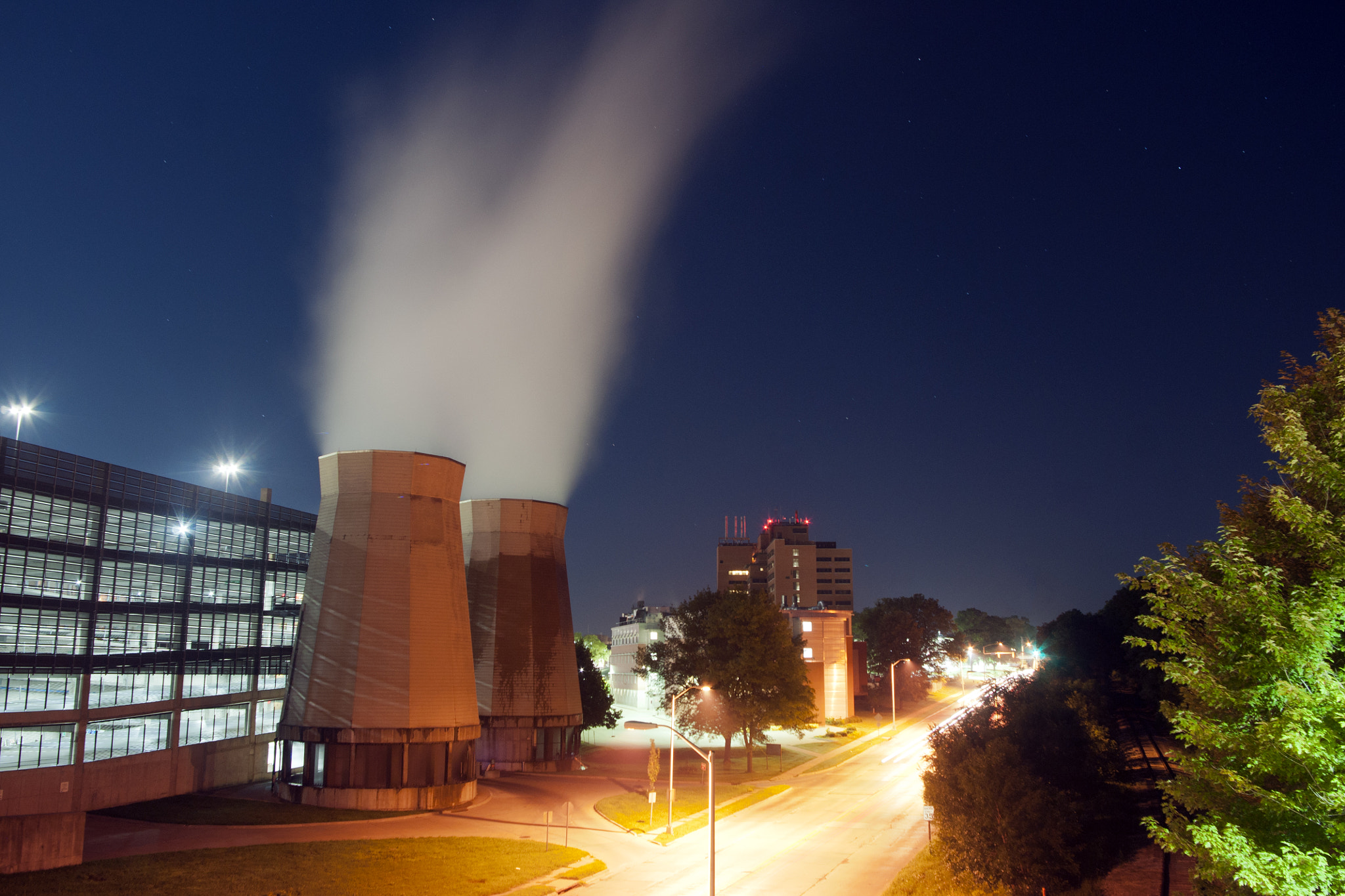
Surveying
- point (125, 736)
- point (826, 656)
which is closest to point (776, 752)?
point (826, 656)

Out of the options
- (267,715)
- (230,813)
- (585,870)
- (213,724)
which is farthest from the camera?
(267,715)

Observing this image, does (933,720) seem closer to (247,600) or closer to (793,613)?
(793,613)

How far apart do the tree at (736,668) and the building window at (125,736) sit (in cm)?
3218

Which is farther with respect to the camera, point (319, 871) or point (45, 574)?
point (45, 574)

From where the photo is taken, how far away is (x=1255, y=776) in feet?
54.1

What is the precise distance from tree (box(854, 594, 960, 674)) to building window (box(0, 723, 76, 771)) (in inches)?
3730

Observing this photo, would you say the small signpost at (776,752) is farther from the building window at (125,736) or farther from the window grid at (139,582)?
the window grid at (139,582)

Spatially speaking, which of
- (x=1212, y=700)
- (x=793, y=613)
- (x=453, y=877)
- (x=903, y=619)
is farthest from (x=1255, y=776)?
(x=903, y=619)

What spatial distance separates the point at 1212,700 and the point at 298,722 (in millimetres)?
43585

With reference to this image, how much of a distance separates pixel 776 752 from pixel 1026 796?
140 feet

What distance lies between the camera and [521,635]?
207 feet

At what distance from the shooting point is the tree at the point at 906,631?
400ft

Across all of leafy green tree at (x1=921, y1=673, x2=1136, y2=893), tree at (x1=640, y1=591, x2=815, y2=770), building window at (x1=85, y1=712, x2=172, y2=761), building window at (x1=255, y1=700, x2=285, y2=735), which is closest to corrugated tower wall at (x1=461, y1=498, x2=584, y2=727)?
tree at (x1=640, y1=591, x2=815, y2=770)

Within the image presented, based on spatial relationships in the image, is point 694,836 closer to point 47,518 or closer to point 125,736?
point 125,736
